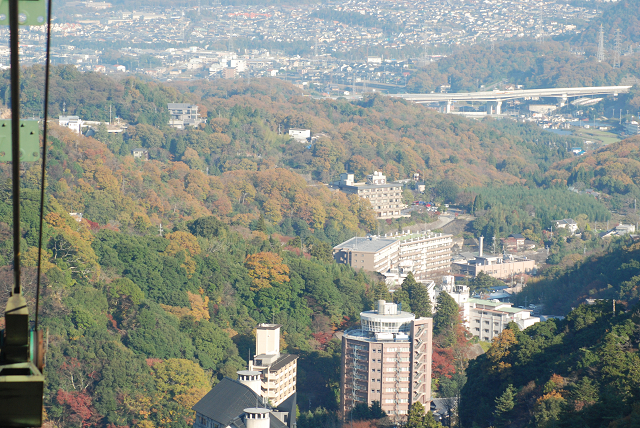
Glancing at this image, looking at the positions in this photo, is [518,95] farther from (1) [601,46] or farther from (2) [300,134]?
(2) [300,134]

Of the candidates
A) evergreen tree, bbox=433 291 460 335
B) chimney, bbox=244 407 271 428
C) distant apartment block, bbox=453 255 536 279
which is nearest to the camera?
chimney, bbox=244 407 271 428

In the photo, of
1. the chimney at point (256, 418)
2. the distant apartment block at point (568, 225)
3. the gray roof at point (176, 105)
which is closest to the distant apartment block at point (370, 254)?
the distant apartment block at point (568, 225)

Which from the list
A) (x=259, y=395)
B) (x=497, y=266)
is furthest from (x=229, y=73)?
(x=259, y=395)

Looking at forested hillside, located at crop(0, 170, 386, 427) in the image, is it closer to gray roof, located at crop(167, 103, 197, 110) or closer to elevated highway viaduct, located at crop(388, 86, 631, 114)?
gray roof, located at crop(167, 103, 197, 110)

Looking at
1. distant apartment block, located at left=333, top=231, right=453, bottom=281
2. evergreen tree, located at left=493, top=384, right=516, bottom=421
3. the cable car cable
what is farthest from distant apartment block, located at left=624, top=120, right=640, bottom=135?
the cable car cable

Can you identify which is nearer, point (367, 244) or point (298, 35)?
point (367, 244)
